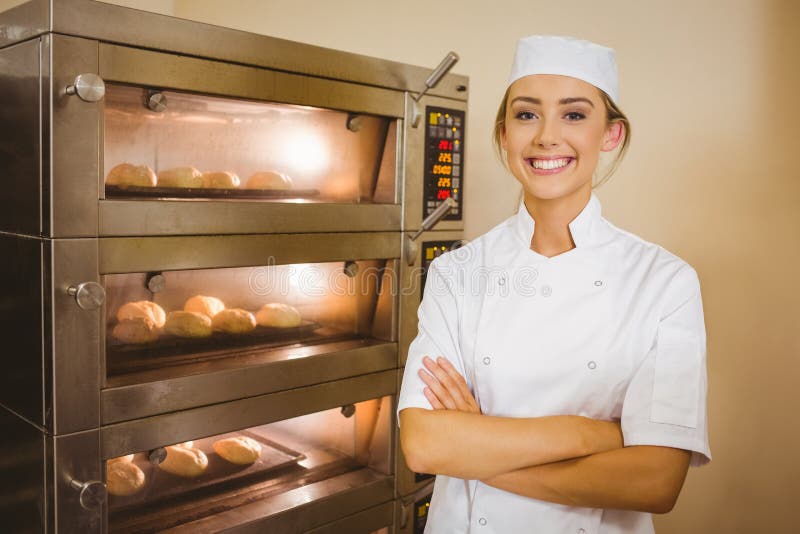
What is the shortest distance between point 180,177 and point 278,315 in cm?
45

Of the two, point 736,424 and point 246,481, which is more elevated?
point 736,424

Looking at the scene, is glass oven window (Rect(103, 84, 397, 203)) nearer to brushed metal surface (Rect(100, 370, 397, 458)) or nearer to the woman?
brushed metal surface (Rect(100, 370, 397, 458))

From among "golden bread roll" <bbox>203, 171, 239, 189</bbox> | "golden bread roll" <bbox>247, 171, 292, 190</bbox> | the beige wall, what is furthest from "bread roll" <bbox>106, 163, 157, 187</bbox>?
the beige wall

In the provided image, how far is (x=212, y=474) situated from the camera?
1.75 meters

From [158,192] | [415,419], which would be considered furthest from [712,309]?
[158,192]

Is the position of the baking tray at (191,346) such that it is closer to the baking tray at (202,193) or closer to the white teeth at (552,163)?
the baking tray at (202,193)

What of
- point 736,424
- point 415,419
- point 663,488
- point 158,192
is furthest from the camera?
point 736,424

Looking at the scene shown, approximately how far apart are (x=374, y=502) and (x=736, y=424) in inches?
41.1

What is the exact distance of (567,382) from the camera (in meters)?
1.29

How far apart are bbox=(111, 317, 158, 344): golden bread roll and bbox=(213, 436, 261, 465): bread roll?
0.34 meters

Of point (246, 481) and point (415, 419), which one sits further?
point (246, 481)

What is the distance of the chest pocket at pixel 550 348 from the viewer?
4.19ft

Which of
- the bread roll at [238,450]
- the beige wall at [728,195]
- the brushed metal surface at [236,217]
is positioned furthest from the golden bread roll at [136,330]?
the beige wall at [728,195]

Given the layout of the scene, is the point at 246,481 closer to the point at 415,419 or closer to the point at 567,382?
the point at 415,419
